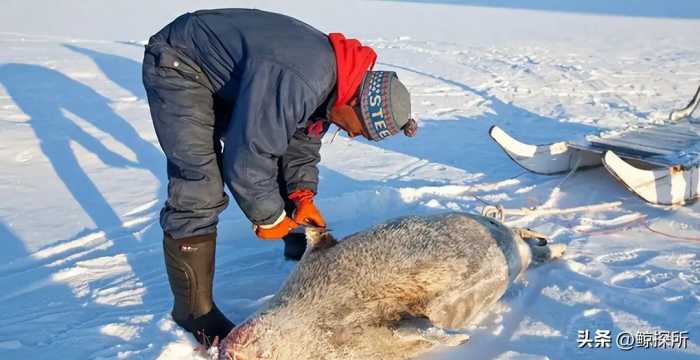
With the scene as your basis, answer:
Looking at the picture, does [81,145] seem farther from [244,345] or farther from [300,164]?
[244,345]

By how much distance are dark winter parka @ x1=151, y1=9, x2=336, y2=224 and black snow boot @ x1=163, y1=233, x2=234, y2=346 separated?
1.05ft

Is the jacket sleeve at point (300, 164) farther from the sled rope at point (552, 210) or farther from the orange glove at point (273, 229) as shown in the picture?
the sled rope at point (552, 210)

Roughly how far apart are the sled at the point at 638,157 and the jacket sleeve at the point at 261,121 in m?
2.80

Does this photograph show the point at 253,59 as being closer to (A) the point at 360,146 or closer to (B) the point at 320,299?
(B) the point at 320,299

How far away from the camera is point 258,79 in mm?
2600

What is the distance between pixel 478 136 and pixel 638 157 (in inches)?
93.4

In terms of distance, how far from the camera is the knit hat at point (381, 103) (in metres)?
2.72

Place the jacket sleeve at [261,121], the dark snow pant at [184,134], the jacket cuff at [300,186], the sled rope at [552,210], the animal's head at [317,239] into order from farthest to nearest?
the sled rope at [552,210], the jacket cuff at [300,186], the animal's head at [317,239], the dark snow pant at [184,134], the jacket sleeve at [261,121]

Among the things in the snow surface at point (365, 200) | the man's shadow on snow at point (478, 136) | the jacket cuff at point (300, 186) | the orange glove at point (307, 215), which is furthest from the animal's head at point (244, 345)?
the man's shadow on snow at point (478, 136)

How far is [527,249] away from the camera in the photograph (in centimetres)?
352

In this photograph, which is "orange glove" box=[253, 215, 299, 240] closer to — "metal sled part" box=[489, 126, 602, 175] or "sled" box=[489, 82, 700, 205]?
"sled" box=[489, 82, 700, 205]

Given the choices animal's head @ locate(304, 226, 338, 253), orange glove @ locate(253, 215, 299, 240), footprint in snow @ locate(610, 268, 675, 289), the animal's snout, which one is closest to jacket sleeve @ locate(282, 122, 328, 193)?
animal's head @ locate(304, 226, 338, 253)

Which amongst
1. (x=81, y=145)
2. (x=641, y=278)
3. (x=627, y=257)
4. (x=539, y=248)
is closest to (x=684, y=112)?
(x=627, y=257)

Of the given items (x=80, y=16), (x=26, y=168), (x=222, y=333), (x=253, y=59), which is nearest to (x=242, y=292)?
(x=222, y=333)
